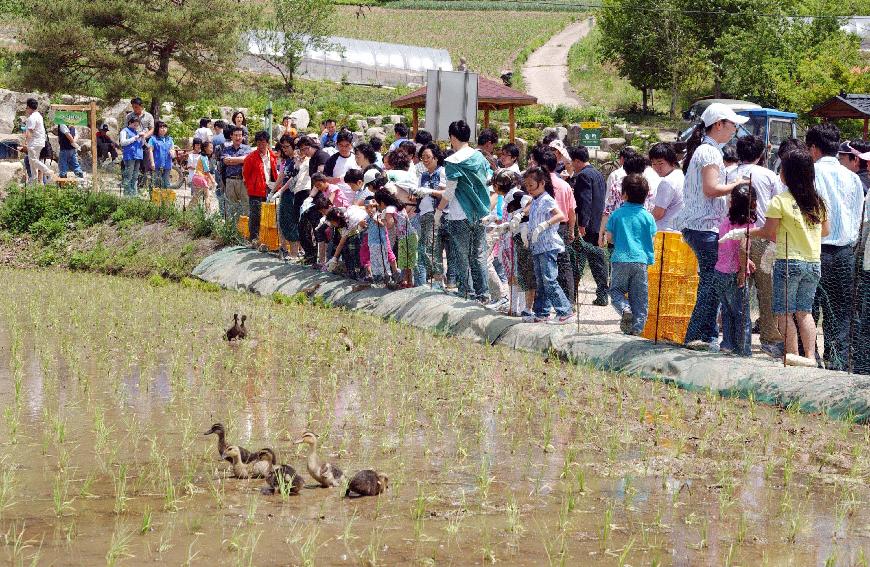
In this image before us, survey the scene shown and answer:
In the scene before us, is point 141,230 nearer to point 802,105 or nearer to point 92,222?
point 92,222

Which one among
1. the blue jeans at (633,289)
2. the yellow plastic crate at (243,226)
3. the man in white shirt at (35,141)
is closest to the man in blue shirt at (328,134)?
Result: the yellow plastic crate at (243,226)

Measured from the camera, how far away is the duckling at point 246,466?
6465mm

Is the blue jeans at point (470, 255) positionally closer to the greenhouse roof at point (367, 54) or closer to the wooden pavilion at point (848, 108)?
the wooden pavilion at point (848, 108)

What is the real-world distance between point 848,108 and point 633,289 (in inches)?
717

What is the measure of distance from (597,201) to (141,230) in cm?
792

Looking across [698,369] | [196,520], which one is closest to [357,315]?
[698,369]

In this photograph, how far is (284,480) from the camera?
20.4 feet

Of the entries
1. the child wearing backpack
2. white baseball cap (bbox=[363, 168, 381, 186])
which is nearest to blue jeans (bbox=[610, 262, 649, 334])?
the child wearing backpack

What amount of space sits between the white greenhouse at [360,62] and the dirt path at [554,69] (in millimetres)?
4538

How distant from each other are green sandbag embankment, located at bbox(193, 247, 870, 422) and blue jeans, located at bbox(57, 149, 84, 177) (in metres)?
8.29

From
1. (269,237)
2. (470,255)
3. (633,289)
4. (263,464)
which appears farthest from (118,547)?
(269,237)

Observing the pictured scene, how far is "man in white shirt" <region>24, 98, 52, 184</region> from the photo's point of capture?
20266 millimetres

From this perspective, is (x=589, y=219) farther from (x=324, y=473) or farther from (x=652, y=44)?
(x=652, y=44)

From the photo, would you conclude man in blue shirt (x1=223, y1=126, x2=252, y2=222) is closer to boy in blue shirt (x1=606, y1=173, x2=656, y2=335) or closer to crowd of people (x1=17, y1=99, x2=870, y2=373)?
crowd of people (x1=17, y1=99, x2=870, y2=373)
